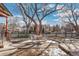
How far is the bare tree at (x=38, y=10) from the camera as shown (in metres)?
1.75

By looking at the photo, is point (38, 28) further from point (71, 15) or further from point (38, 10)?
point (71, 15)

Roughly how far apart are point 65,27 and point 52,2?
0.25m

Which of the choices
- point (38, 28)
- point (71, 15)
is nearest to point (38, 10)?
point (38, 28)

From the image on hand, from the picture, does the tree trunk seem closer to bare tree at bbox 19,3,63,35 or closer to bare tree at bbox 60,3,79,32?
bare tree at bbox 19,3,63,35

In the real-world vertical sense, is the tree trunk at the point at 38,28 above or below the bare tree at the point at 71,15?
below

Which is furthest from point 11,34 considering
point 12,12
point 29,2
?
point 29,2

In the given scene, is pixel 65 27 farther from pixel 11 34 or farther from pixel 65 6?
pixel 11 34

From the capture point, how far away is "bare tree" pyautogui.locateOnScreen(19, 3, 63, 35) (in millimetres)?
1752

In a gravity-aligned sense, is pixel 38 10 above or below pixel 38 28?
above

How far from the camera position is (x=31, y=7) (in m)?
1.76

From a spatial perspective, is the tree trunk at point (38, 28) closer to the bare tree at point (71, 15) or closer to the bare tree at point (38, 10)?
the bare tree at point (38, 10)

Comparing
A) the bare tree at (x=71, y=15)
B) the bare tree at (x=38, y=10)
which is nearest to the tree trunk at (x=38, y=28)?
the bare tree at (x=38, y=10)

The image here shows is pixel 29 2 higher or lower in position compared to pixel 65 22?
higher

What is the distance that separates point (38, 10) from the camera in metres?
1.76
